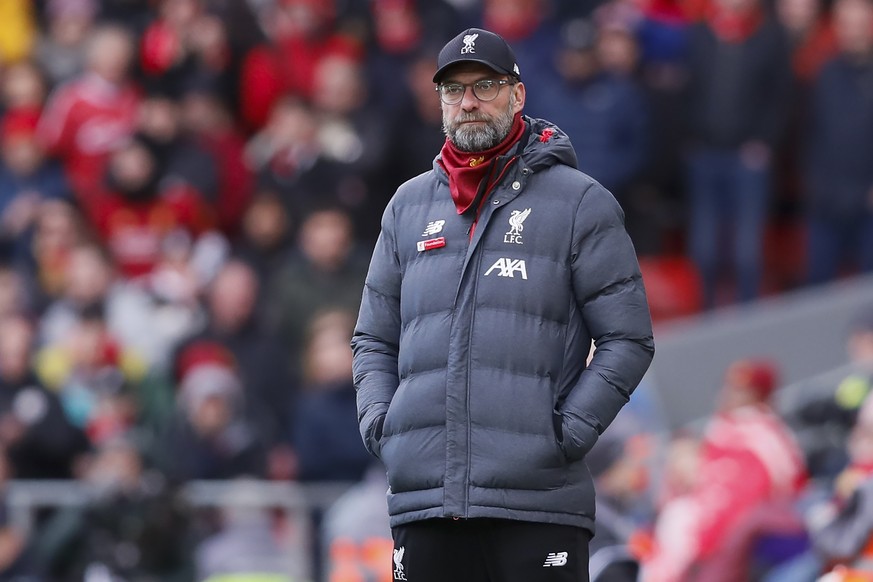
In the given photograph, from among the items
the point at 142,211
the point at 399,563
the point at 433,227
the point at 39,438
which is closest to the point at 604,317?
the point at 433,227

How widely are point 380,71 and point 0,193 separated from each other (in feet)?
10.1

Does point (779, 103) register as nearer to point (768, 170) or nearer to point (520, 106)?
point (768, 170)

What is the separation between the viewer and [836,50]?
A: 1323 centimetres

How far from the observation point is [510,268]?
5.25 meters

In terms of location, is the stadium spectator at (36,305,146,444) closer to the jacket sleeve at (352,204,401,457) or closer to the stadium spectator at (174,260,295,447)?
the stadium spectator at (174,260,295,447)

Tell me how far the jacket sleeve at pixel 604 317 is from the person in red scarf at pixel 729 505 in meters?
3.71

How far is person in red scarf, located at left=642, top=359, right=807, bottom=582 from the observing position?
883 cm

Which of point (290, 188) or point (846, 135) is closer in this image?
point (846, 135)

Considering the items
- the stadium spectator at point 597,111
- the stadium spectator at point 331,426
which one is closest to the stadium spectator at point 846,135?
the stadium spectator at point 597,111

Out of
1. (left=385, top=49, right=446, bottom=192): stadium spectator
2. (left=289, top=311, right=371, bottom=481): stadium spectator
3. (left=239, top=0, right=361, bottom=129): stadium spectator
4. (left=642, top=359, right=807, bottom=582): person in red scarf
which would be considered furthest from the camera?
(left=239, top=0, right=361, bottom=129): stadium spectator

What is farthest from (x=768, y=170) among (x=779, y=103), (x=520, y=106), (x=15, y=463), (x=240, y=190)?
(x=520, y=106)

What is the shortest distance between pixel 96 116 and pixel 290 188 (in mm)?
1890

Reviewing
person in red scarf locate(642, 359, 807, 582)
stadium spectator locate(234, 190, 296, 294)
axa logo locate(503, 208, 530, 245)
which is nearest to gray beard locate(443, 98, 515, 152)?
axa logo locate(503, 208, 530, 245)

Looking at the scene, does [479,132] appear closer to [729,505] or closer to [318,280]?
Answer: [729,505]
